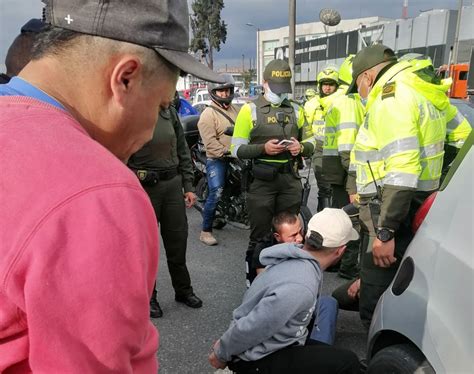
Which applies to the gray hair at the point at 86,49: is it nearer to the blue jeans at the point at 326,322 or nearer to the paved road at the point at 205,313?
the blue jeans at the point at 326,322

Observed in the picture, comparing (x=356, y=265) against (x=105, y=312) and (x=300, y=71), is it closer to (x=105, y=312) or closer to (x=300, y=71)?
(x=105, y=312)

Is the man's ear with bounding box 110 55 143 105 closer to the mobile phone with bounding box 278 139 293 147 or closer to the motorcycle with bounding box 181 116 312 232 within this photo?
the mobile phone with bounding box 278 139 293 147

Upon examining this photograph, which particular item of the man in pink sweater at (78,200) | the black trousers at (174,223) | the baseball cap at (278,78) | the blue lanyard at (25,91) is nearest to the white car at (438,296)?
the man in pink sweater at (78,200)

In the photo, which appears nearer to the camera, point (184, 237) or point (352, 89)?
point (352, 89)

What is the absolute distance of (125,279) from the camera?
0.66 meters

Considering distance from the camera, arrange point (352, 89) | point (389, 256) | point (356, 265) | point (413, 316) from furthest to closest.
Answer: point (356, 265) < point (352, 89) < point (389, 256) < point (413, 316)

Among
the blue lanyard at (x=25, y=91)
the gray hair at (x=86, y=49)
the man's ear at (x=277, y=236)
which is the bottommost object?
the man's ear at (x=277, y=236)

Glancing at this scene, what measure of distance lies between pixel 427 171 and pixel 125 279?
221 cm

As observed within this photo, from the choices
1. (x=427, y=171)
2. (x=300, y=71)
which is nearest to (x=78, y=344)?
(x=427, y=171)

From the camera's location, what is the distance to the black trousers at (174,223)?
10.9ft

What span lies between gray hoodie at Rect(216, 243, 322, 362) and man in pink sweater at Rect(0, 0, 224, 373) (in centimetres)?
120

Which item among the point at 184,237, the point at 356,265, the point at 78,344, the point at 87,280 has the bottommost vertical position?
the point at 356,265

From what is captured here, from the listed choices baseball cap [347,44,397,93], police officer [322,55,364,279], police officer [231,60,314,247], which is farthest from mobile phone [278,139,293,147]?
baseball cap [347,44,397,93]

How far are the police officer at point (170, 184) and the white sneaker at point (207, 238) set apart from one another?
4.64 feet
